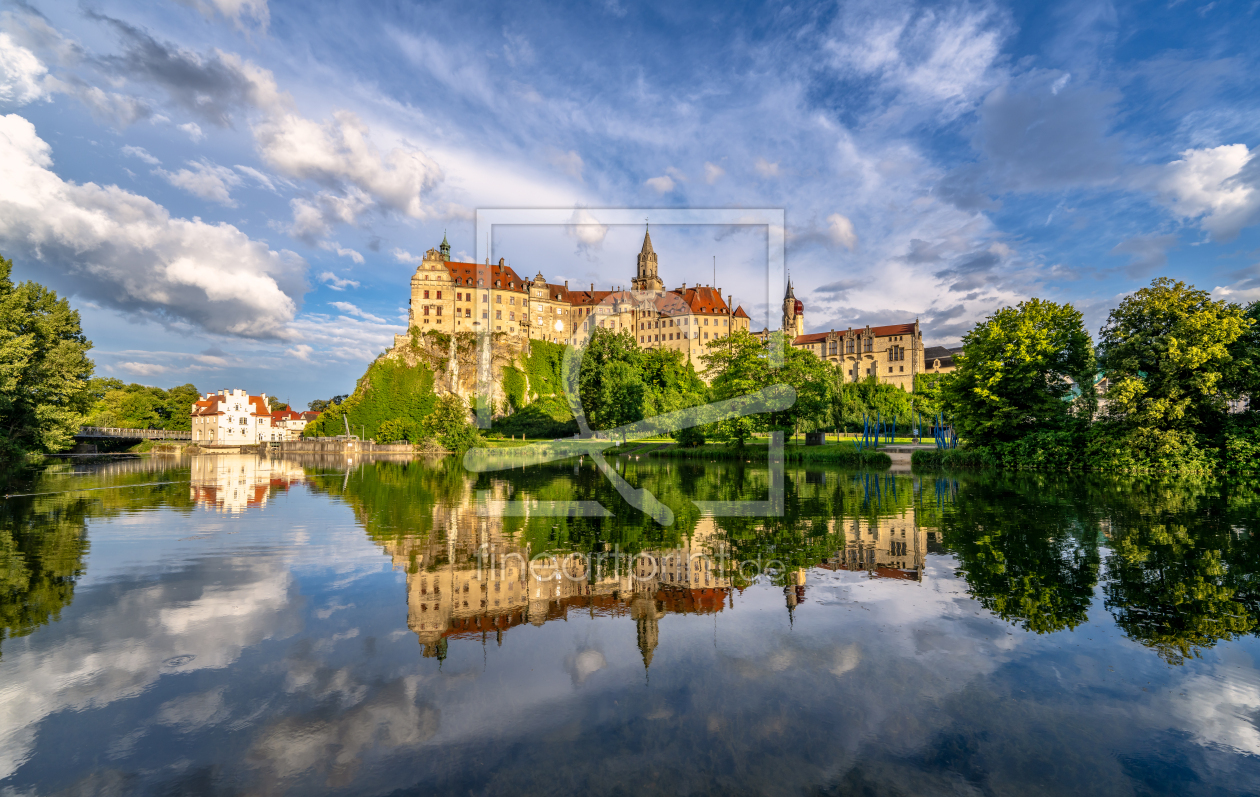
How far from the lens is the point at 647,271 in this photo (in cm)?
12062

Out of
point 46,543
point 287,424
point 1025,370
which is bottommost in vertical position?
point 46,543

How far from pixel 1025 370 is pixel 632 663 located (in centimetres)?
4035

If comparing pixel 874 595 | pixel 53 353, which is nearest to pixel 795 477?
pixel 874 595

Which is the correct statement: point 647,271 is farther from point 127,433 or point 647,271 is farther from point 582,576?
point 582,576

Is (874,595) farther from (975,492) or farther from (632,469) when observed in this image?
(632,469)

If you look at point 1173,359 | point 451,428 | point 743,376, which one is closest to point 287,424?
point 451,428

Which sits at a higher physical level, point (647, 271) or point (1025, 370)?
point (647, 271)

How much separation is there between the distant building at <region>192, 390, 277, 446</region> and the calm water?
98422mm

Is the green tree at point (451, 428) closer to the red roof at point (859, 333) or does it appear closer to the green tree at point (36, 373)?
the green tree at point (36, 373)

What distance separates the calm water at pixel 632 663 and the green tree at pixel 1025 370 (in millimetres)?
24493

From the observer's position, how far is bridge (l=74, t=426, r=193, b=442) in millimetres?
78125

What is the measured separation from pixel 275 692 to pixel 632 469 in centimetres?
3392

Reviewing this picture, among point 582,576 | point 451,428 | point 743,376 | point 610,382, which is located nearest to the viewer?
point 582,576

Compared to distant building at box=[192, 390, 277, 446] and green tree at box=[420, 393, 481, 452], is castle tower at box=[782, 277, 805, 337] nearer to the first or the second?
green tree at box=[420, 393, 481, 452]
